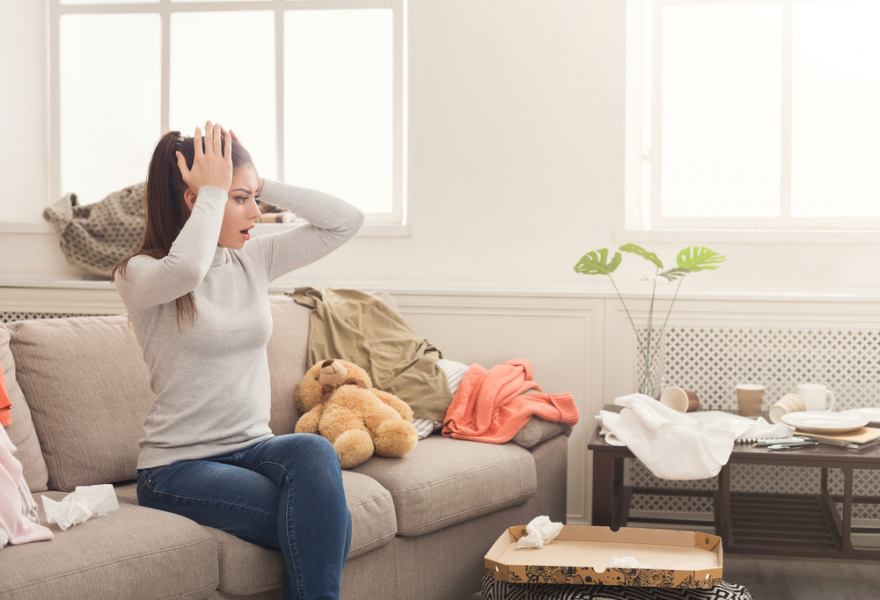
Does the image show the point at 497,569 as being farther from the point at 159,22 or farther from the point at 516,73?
the point at 159,22

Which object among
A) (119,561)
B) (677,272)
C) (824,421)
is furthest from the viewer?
(677,272)

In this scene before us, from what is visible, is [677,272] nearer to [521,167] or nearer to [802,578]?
[521,167]

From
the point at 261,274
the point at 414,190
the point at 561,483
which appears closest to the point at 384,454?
the point at 261,274

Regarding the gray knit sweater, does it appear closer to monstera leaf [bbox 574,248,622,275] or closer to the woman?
the woman

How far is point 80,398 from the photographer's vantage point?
5.66ft

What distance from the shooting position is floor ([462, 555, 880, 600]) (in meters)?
2.10

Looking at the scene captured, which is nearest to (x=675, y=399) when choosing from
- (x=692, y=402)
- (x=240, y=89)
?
(x=692, y=402)

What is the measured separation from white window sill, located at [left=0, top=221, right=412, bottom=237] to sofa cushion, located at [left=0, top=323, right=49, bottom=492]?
4.06 ft

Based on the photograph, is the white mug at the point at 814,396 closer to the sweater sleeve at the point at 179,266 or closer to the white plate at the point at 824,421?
the white plate at the point at 824,421

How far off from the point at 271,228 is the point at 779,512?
6.58ft

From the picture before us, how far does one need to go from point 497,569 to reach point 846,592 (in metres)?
1.14

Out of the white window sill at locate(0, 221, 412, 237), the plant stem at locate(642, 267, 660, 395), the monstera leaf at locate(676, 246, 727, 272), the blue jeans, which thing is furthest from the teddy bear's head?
the monstera leaf at locate(676, 246, 727, 272)

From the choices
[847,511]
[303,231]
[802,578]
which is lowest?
[802,578]

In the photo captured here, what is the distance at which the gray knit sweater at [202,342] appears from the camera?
138 cm
